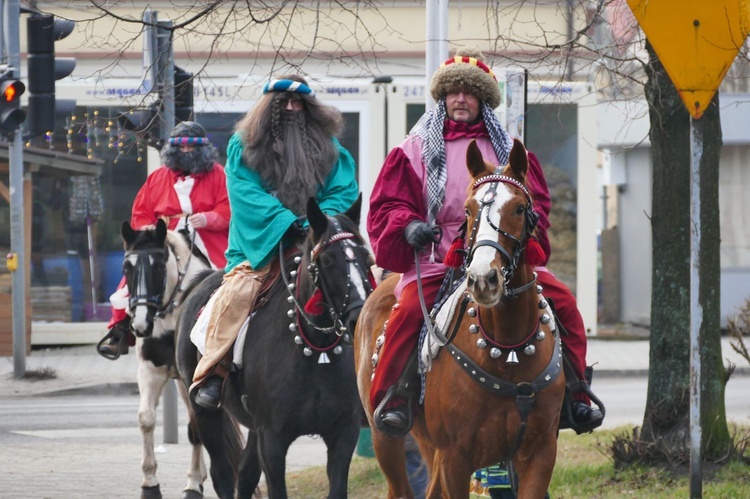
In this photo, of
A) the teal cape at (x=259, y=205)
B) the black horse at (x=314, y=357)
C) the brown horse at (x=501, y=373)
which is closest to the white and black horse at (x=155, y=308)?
the teal cape at (x=259, y=205)

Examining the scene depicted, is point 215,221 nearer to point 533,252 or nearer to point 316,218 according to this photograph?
point 316,218

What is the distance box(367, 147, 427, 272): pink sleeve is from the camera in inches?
253

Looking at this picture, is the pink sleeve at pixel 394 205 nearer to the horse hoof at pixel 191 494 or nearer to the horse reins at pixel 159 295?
the horse reins at pixel 159 295

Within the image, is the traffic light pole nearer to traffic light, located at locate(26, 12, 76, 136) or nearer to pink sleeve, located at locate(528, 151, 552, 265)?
traffic light, located at locate(26, 12, 76, 136)

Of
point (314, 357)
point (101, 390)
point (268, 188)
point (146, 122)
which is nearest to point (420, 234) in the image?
point (314, 357)

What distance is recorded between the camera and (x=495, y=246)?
17.0 feet

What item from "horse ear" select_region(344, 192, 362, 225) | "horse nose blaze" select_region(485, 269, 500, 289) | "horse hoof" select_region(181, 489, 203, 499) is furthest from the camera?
"horse hoof" select_region(181, 489, 203, 499)

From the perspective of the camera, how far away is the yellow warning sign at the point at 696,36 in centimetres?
686

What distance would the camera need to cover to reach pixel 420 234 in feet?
19.6

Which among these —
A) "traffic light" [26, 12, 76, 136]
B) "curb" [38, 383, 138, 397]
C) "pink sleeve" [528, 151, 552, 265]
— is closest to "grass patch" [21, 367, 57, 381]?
"curb" [38, 383, 138, 397]

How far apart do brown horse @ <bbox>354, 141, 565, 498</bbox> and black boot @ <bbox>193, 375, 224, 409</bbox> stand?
197cm

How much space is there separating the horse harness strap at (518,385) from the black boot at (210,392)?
226 cm

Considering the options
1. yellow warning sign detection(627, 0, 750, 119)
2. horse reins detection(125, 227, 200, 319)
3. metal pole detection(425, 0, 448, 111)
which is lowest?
horse reins detection(125, 227, 200, 319)

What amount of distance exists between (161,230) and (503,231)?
4801mm
